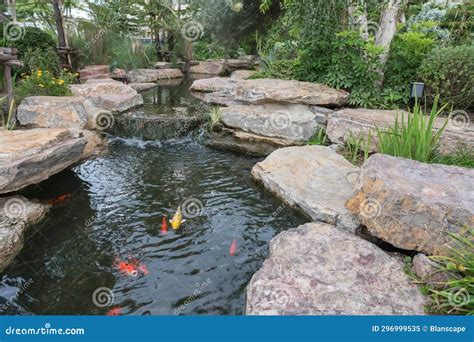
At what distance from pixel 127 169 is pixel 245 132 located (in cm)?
254

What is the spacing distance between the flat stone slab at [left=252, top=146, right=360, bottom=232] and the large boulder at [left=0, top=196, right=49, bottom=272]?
3116 millimetres

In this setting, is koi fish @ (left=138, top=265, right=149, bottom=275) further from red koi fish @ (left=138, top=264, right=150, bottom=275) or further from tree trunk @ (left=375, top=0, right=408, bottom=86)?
tree trunk @ (left=375, top=0, right=408, bottom=86)

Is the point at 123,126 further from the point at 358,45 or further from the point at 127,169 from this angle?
the point at 358,45

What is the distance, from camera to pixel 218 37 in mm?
15430

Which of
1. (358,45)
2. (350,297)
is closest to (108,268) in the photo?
(350,297)
